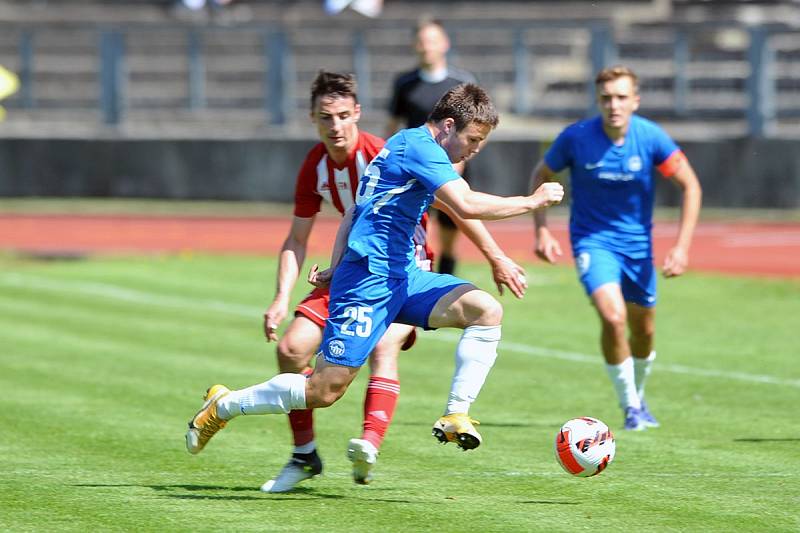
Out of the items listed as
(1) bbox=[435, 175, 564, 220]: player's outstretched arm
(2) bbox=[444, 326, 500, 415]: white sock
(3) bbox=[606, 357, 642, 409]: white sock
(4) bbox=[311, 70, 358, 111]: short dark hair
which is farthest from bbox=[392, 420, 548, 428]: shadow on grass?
(1) bbox=[435, 175, 564, 220]: player's outstretched arm

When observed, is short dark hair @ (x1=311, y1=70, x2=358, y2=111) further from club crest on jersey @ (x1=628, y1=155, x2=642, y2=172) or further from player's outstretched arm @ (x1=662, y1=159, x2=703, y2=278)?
player's outstretched arm @ (x1=662, y1=159, x2=703, y2=278)

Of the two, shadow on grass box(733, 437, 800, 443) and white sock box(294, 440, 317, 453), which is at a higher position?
white sock box(294, 440, 317, 453)

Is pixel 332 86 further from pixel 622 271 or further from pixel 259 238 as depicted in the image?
pixel 259 238

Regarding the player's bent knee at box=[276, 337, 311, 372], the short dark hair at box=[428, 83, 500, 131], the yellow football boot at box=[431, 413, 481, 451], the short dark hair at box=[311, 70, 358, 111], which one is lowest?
the yellow football boot at box=[431, 413, 481, 451]

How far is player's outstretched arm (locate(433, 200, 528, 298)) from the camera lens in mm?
7438

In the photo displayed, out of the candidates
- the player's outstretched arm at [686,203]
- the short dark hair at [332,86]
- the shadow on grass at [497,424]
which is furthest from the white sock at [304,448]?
the player's outstretched arm at [686,203]

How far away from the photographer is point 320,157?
27.0 feet

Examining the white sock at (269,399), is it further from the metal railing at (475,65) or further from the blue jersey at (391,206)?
the metal railing at (475,65)

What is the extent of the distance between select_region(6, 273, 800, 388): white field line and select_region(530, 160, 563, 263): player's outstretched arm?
252cm

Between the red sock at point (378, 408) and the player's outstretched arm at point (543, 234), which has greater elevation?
the player's outstretched arm at point (543, 234)

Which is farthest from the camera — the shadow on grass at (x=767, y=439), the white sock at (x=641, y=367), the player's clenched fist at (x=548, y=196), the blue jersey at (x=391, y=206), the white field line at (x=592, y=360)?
the white field line at (x=592, y=360)

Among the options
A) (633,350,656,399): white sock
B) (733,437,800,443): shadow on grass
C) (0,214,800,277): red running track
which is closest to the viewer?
(733,437,800,443): shadow on grass

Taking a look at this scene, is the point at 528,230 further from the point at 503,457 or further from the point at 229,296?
the point at 503,457

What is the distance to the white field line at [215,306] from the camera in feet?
39.5
